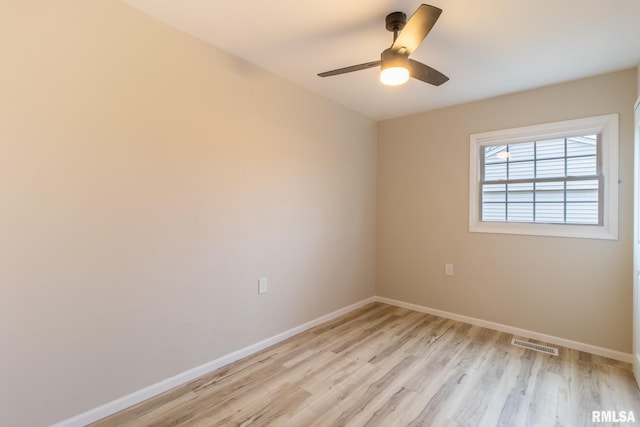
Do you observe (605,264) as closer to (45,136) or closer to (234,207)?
(234,207)

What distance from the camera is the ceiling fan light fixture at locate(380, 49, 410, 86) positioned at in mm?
1736

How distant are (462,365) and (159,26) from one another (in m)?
3.21

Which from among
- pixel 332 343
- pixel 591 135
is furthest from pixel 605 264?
pixel 332 343

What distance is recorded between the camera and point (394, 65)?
1746 mm

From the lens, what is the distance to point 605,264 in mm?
2553

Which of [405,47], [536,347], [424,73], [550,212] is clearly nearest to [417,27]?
[405,47]

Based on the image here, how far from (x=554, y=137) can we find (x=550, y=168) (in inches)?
11.3

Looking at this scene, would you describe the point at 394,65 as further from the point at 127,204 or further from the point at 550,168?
the point at 550,168

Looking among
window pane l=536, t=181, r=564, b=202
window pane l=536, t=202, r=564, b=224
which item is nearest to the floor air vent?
Result: window pane l=536, t=202, r=564, b=224

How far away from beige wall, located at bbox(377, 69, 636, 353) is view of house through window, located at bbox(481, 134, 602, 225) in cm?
21

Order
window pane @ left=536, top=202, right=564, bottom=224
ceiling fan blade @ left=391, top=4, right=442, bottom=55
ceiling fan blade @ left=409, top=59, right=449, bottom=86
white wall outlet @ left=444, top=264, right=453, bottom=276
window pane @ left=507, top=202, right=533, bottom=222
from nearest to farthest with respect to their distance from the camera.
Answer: ceiling fan blade @ left=391, top=4, right=442, bottom=55, ceiling fan blade @ left=409, top=59, right=449, bottom=86, window pane @ left=536, top=202, right=564, bottom=224, window pane @ left=507, top=202, right=533, bottom=222, white wall outlet @ left=444, top=264, right=453, bottom=276

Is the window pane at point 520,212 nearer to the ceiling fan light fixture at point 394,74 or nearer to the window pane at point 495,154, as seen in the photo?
the window pane at point 495,154

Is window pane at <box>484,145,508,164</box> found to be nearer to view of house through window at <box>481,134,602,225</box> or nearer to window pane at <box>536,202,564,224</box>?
view of house through window at <box>481,134,602,225</box>

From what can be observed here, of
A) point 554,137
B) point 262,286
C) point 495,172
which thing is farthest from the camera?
point 495,172
